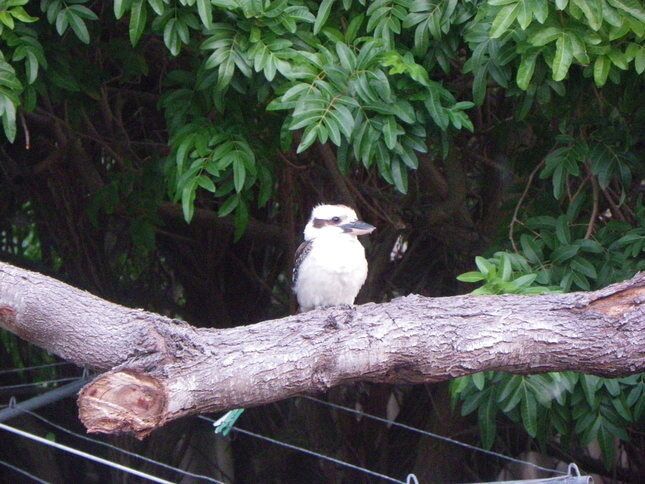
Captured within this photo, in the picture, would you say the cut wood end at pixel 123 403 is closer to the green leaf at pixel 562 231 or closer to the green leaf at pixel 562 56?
the green leaf at pixel 562 56

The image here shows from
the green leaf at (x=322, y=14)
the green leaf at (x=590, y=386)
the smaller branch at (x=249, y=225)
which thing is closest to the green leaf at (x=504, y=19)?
the green leaf at (x=322, y=14)

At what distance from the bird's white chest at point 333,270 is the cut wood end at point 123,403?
1.71m

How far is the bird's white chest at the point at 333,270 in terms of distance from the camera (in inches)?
144

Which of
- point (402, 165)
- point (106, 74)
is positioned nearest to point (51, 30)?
point (106, 74)

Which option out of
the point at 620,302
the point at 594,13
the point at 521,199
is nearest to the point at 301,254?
the point at 521,199

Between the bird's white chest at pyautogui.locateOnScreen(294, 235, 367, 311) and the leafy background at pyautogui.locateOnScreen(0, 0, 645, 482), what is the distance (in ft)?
1.21

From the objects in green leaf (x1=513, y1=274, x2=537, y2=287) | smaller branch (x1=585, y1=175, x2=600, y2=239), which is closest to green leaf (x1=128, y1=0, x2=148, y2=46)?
green leaf (x1=513, y1=274, x2=537, y2=287)

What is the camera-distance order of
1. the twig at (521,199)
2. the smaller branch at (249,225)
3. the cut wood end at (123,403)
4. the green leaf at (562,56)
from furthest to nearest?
1. the smaller branch at (249,225)
2. the twig at (521,199)
3. the green leaf at (562,56)
4. the cut wood end at (123,403)

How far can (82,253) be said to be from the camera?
4.92 meters

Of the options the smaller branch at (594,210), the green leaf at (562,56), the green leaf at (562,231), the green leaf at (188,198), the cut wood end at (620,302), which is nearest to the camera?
the cut wood end at (620,302)

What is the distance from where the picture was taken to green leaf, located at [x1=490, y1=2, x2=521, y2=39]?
8.34ft

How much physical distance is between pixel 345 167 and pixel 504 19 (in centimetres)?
74

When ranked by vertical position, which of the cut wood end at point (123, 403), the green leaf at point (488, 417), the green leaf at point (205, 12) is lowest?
the cut wood end at point (123, 403)

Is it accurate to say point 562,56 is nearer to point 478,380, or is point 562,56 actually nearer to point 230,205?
point 478,380
